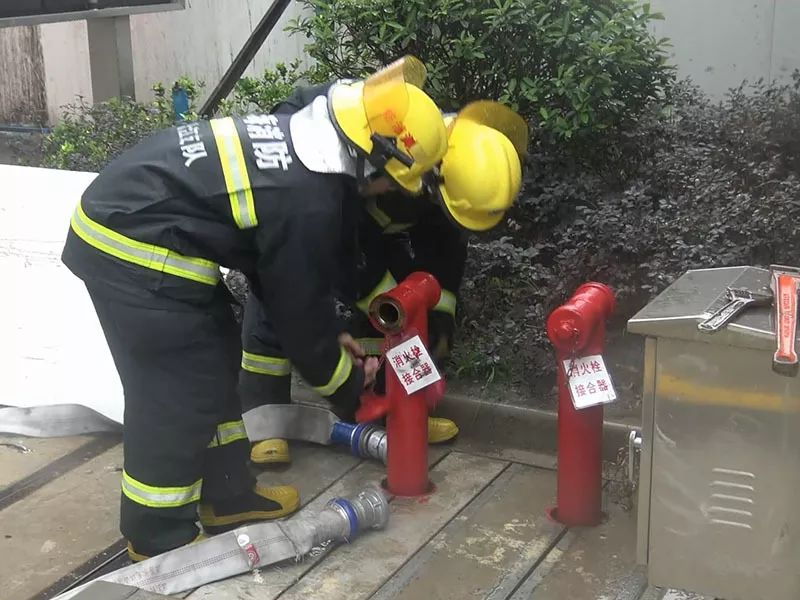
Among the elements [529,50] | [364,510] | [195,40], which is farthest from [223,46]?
[364,510]

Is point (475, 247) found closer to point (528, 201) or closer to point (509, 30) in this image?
point (528, 201)

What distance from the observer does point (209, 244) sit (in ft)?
9.89

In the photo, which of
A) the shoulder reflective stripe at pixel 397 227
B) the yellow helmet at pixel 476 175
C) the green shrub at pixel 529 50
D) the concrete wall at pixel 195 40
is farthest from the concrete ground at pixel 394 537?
the concrete wall at pixel 195 40

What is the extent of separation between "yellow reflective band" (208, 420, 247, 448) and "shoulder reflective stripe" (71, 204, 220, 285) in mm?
590

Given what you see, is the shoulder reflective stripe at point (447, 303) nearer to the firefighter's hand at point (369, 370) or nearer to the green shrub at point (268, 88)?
the firefighter's hand at point (369, 370)

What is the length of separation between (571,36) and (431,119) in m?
1.76

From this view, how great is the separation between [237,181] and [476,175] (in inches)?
30.4

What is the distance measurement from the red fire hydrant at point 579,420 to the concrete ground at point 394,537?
9cm

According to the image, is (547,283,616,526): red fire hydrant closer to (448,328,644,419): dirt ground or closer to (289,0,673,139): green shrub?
(448,328,644,419): dirt ground

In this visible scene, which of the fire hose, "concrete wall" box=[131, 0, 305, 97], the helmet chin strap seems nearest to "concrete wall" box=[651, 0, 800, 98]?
the helmet chin strap

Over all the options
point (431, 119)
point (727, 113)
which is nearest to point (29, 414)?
point (431, 119)

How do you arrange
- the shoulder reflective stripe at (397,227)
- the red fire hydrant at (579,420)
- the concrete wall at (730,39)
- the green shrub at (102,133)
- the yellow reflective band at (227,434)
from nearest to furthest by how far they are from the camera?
the red fire hydrant at (579,420) → the yellow reflective band at (227,434) → the shoulder reflective stripe at (397,227) → the concrete wall at (730,39) → the green shrub at (102,133)

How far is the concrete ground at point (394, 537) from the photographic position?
3094 mm

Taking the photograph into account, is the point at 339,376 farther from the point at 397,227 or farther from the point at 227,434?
the point at 397,227
